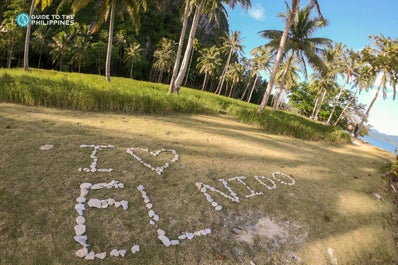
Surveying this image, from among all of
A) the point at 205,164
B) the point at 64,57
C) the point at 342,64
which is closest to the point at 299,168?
the point at 205,164

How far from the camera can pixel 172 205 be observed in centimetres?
332

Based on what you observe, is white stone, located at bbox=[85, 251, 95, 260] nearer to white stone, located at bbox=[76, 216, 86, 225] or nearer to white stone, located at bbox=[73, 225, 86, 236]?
white stone, located at bbox=[73, 225, 86, 236]

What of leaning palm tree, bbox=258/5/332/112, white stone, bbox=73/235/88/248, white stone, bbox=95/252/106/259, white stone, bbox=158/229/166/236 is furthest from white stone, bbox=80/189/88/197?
leaning palm tree, bbox=258/5/332/112

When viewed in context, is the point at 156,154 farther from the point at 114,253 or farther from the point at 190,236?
the point at 114,253

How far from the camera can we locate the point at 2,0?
124 ft

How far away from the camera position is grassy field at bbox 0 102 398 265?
2.48 metres

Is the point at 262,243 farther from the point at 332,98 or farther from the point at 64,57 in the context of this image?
the point at 332,98

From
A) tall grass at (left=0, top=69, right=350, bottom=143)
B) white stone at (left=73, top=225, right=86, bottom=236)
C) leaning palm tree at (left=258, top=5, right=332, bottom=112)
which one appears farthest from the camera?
leaning palm tree at (left=258, top=5, right=332, bottom=112)

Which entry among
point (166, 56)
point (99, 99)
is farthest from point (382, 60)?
point (166, 56)

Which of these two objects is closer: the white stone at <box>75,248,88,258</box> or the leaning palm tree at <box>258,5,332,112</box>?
the white stone at <box>75,248,88,258</box>

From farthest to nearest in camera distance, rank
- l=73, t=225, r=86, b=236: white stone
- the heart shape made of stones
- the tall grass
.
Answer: the tall grass → the heart shape made of stones → l=73, t=225, r=86, b=236: white stone

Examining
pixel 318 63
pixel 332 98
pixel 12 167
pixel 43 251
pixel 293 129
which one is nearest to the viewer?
pixel 43 251

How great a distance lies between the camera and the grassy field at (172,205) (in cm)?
248

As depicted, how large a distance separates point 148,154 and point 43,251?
9.13 feet
